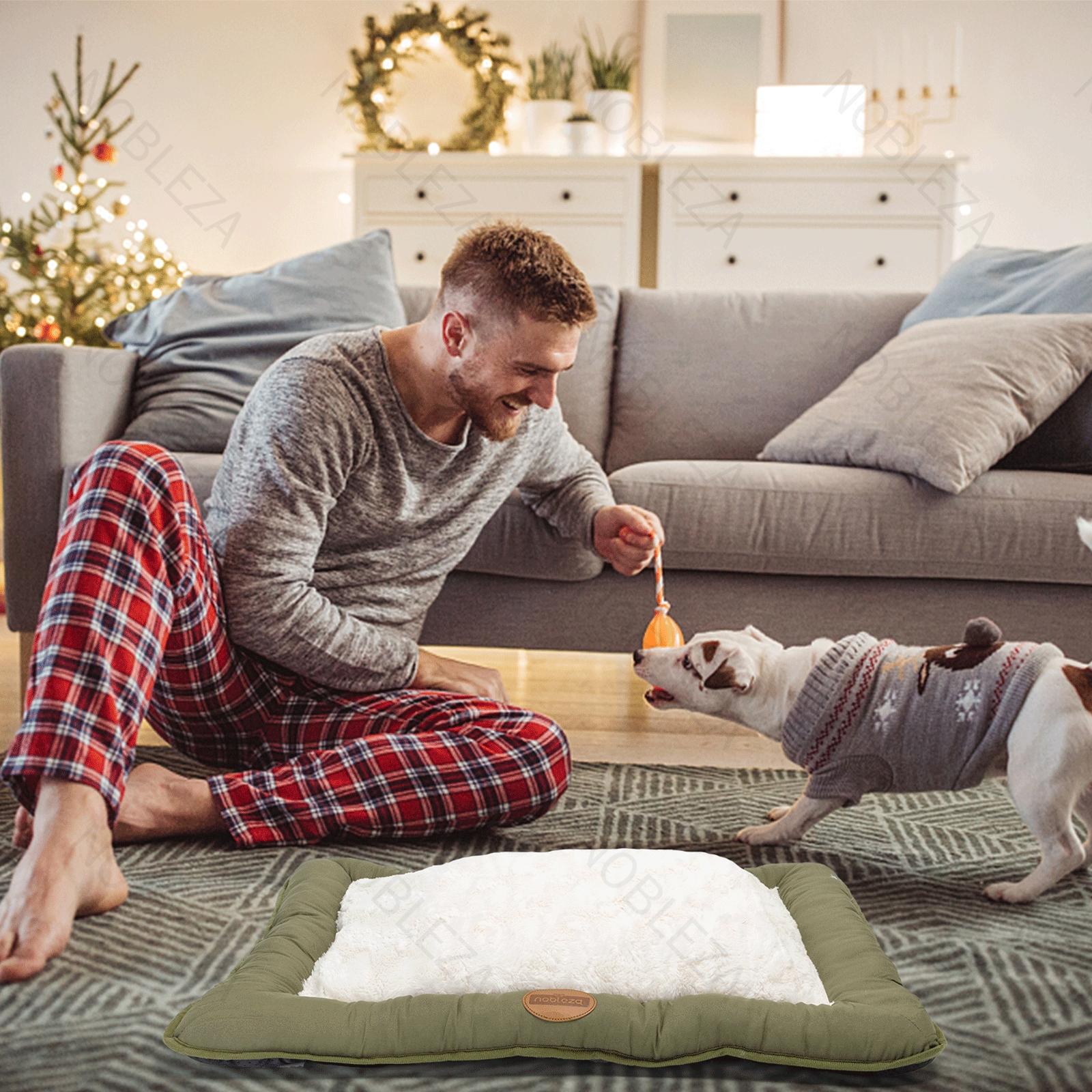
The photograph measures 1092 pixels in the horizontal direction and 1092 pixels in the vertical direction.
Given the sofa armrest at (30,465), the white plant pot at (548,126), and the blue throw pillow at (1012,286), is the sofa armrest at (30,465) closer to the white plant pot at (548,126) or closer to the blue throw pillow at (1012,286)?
the blue throw pillow at (1012,286)

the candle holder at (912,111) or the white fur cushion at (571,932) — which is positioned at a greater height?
the candle holder at (912,111)

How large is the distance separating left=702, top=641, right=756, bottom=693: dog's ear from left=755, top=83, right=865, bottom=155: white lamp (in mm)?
3337

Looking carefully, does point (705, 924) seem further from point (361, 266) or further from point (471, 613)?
point (361, 266)

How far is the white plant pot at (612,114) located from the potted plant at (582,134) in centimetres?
5

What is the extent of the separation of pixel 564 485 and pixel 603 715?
0.59 m

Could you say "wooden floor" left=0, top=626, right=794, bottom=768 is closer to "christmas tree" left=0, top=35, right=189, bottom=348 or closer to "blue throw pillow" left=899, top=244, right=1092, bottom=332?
"blue throw pillow" left=899, top=244, right=1092, bottom=332

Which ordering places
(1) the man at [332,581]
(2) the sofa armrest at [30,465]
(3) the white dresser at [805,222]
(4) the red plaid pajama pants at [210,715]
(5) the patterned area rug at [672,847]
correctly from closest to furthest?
(5) the patterned area rug at [672,847] < (4) the red plaid pajama pants at [210,715] < (1) the man at [332,581] < (2) the sofa armrest at [30,465] < (3) the white dresser at [805,222]

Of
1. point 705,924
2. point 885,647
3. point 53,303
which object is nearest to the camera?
point 705,924

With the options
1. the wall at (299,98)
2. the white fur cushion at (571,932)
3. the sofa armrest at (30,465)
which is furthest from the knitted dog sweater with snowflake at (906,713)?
the wall at (299,98)

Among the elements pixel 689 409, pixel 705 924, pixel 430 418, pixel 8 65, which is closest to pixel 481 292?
pixel 430 418

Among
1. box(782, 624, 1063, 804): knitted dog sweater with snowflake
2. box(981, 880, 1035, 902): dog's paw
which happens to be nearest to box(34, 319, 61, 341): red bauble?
box(782, 624, 1063, 804): knitted dog sweater with snowflake

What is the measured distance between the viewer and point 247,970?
1.07 m

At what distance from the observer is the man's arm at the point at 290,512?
4.77 feet

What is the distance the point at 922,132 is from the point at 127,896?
13.8 ft
